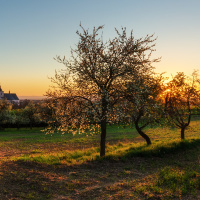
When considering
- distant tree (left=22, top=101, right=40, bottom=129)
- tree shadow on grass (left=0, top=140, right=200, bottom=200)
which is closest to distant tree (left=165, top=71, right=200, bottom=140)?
tree shadow on grass (left=0, top=140, right=200, bottom=200)

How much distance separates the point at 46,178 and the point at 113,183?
3.30 metres

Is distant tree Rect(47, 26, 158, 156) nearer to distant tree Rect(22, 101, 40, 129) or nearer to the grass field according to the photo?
the grass field

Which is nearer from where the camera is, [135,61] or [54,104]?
[135,61]

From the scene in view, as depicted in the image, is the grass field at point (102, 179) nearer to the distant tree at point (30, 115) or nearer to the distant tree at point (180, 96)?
the distant tree at point (180, 96)

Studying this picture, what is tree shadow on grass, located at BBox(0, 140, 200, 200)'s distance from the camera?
8969 mm

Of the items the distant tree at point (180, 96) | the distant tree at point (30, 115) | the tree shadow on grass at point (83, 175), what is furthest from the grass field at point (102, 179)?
the distant tree at point (30, 115)

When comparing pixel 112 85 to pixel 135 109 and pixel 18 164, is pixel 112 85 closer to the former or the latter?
pixel 135 109

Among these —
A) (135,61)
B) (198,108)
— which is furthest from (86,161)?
(198,108)

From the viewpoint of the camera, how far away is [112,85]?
14469mm

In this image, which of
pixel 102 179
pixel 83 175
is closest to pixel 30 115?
pixel 83 175

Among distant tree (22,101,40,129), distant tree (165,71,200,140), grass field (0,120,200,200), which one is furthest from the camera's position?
distant tree (22,101,40,129)

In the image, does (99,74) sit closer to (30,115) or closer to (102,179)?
(102,179)

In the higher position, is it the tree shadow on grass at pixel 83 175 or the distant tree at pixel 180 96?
the distant tree at pixel 180 96

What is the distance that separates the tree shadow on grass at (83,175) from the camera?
8.97 m
